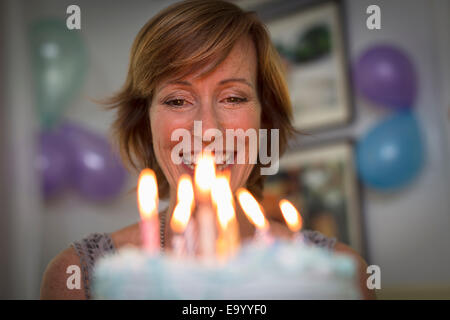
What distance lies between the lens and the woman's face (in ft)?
2.79

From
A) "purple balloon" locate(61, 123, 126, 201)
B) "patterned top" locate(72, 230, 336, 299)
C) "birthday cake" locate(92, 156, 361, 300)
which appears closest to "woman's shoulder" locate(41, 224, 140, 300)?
"patterned top" locate(72, 230, 336, 299)

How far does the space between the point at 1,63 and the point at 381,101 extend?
1.57 metres

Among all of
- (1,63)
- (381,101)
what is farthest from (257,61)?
(1,63)

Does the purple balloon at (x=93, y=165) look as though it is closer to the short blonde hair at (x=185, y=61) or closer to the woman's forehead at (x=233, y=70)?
the short blonde hair at (x=185, y=61)

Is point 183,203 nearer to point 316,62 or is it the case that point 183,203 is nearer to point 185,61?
point 185,61

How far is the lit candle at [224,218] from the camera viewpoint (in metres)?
0.59

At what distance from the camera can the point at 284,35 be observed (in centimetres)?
229

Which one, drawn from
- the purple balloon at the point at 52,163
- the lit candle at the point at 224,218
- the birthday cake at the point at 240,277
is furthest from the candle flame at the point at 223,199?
the purple balloon at the point at 52,163

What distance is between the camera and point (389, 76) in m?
1.81

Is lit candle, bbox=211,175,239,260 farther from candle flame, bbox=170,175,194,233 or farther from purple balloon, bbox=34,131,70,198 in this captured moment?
purple balloon, bbox=34,131,70,198

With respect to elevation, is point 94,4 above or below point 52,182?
above

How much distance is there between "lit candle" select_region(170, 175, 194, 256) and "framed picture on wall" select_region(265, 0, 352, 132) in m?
1.37
